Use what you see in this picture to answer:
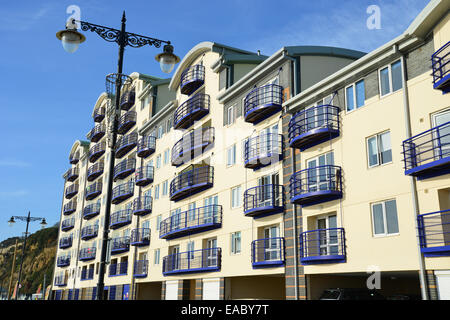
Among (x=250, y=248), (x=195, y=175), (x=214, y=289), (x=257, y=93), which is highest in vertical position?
(x=257, y=93)

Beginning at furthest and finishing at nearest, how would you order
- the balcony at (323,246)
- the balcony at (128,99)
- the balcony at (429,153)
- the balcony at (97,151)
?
the balcony at (97,151) → the balcony at (128,99) → the balcony at (323,246) → the balcony at (429,153)

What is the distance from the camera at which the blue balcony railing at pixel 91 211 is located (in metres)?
54.3

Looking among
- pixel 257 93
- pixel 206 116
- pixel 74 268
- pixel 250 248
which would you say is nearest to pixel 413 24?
pixel 257 93

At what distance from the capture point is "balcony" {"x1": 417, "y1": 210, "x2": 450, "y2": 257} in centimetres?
1518

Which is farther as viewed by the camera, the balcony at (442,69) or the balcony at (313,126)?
the balcony at (313,126)

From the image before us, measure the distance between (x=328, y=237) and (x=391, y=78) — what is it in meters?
Answer: 7.56

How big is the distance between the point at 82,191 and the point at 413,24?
56.0 m

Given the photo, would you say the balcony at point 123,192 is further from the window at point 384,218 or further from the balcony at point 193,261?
the window at point 384,218

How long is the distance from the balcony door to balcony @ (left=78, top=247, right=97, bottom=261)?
122ft

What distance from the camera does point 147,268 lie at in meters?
39.2

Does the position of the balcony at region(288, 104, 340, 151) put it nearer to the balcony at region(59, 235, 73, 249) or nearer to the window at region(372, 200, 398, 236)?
the window at region(372, 200, 398, 236)

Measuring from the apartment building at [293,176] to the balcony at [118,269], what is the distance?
0.24 m

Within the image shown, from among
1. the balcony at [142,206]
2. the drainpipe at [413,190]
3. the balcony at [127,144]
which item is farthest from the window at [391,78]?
the balcony at [127,144]

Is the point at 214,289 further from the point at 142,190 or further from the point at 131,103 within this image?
the point at 131,103
